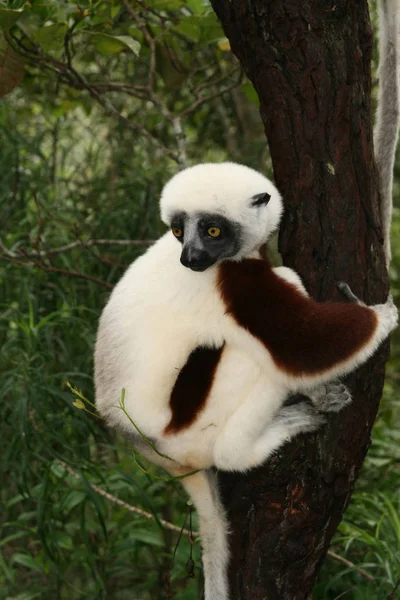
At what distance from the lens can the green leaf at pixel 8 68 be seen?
331 centimetres

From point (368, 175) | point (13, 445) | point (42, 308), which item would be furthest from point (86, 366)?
point (368, 175)

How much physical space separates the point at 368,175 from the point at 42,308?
2333 mm

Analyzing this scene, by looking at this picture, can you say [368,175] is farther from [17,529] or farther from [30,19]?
[17,529]

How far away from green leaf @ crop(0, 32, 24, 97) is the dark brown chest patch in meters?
1.68

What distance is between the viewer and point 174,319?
2607 mm

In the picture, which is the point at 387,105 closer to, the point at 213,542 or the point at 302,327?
the point at 302,327

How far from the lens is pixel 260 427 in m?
2.54

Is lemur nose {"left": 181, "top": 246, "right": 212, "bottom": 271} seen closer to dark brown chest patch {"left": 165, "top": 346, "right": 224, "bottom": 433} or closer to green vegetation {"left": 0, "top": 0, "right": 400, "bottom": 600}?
dark brown chest patch {"left": 165, "top": 346, "right": 224, "bottom": 433}

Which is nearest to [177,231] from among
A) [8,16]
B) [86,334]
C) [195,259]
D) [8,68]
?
[195,259]

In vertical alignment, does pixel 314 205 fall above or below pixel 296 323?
above

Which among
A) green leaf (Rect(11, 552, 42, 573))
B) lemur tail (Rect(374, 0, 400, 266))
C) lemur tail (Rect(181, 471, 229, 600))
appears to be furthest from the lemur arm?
green leaf (Rect(11, 552, 42, 573))

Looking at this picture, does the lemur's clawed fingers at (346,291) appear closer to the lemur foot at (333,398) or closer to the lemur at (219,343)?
the lemur at (219,343)

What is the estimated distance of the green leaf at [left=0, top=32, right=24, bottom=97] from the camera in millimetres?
3309

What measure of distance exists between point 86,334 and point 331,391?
1884 millimetres
